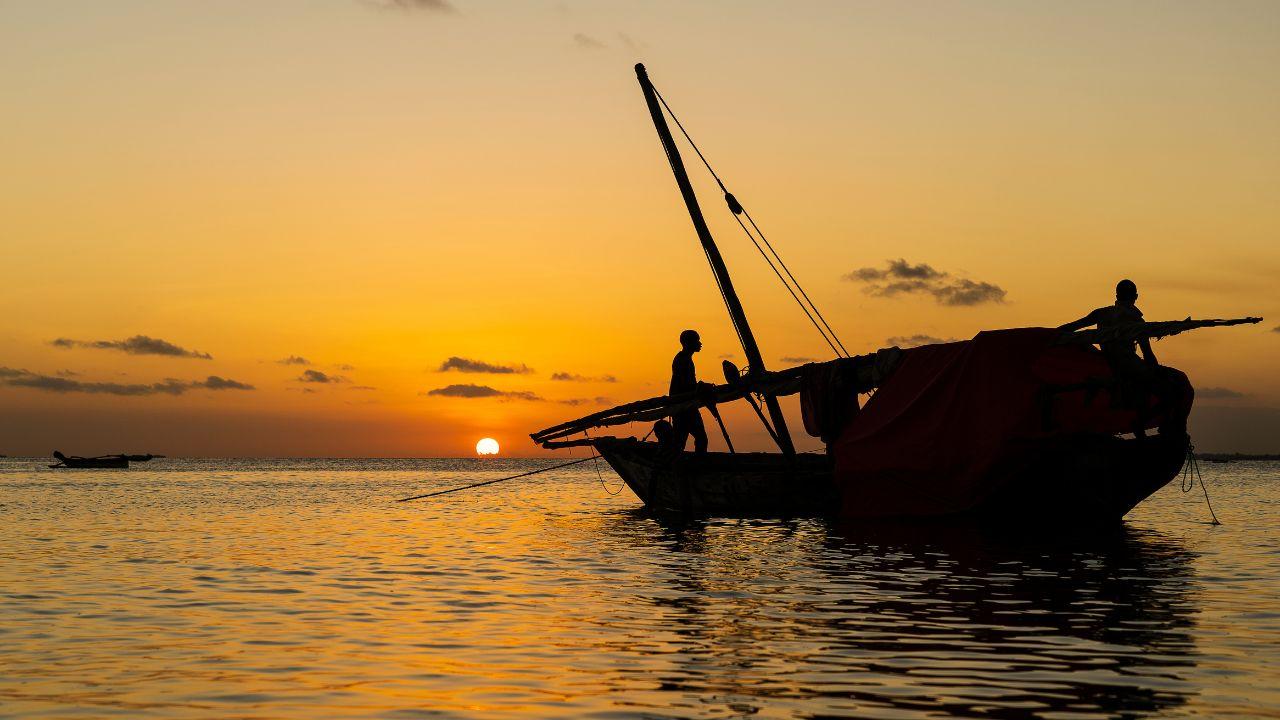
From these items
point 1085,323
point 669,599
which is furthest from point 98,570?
point 1085,323

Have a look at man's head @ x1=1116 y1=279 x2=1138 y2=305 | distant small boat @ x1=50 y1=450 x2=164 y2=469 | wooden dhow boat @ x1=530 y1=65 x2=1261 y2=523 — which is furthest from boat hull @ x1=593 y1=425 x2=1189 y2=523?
distant small boat @ x1=50 y1=450 x2=164 y2=469

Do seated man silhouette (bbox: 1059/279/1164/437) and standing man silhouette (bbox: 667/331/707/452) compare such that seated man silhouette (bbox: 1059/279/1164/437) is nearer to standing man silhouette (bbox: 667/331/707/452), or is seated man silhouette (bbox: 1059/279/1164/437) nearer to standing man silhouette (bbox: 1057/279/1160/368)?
standing man silhouette (bbox: 1057/279/1160/368)

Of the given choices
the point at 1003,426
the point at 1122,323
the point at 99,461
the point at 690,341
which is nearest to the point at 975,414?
the point at 1003,426

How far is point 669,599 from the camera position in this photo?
14.2 metres

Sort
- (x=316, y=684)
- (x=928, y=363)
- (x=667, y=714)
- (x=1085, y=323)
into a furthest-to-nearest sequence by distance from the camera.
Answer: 1. (x=928, y=363)
2. (x=1085, y=323)
3. (x=316, y=684)
4. (x=667, y=714)

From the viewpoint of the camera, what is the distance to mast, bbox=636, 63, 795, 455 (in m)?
29.8

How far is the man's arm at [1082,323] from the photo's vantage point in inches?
867

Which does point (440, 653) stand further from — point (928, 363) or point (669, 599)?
point (928, 363)

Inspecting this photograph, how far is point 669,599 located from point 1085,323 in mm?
11797

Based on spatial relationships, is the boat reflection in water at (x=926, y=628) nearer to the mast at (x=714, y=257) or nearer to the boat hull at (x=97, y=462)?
the mast at (x=714, y=257)

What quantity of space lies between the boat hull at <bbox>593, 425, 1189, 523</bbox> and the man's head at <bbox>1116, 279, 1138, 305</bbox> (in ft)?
9.15

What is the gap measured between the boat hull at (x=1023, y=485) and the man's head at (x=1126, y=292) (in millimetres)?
2789

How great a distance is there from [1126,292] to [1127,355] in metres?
1.22

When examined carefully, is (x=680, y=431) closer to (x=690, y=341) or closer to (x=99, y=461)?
(x=690, y=341)
